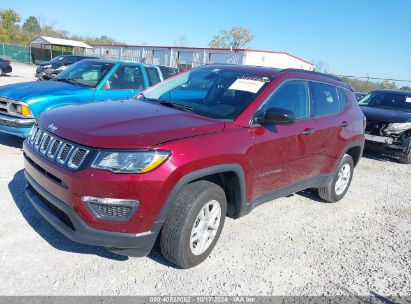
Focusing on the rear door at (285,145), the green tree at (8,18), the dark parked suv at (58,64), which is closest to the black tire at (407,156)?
the rear door at (285,145)

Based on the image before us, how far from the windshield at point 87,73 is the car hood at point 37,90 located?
311 mm

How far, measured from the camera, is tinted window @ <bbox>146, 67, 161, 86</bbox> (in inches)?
284

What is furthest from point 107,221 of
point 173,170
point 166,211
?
point 173,170

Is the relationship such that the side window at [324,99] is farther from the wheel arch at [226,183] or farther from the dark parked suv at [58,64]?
the dark parked suv at [58,64]

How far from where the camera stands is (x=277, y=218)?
440cm

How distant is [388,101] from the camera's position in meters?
9.52

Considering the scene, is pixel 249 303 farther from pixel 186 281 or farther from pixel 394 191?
pixel 394 191

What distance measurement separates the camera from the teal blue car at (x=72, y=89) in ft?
18.0

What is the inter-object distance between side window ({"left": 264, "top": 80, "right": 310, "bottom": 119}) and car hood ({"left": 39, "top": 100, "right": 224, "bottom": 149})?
0.83 meters

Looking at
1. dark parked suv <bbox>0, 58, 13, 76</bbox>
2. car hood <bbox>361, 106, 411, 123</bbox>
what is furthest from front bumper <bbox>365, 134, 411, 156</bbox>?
dark parked suv <bbox>0, 58, 13, 76</bbox>

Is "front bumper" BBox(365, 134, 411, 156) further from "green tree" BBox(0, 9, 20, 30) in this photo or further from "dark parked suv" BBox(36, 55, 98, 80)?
"green tree" BBox(0, 9, 20, 30)

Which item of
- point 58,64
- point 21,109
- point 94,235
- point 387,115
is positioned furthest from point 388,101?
point 58,64

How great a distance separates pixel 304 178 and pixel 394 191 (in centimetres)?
303

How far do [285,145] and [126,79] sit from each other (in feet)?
13.7
